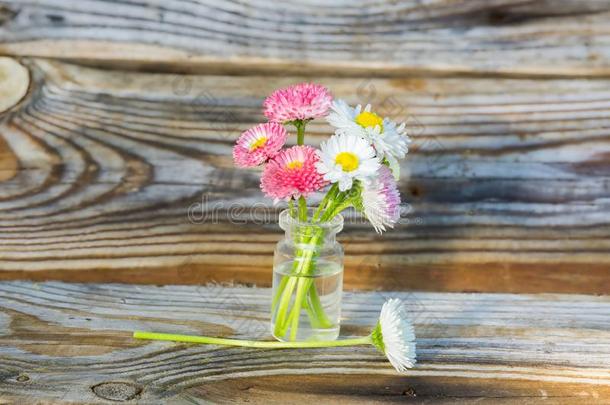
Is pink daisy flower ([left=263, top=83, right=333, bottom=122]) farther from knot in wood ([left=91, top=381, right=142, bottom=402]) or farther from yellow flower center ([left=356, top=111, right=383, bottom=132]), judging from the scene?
knot in wood ([left=91, top=381, right=142, bottom=402])

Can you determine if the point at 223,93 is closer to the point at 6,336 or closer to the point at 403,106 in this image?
the point at 403,106

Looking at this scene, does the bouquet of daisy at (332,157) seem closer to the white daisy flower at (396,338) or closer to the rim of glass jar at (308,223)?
the rim of glass jar at (308,223)

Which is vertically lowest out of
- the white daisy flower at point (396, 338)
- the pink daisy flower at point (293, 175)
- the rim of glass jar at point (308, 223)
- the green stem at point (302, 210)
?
the white daisy flower at point (396, 338)

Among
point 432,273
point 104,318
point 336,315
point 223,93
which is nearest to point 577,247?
point 432,273

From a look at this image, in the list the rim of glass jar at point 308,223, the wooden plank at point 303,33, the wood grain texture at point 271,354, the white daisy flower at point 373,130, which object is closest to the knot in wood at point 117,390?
the wood grain texture at point 271,354

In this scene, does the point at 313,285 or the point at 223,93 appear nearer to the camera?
the point at 313,285

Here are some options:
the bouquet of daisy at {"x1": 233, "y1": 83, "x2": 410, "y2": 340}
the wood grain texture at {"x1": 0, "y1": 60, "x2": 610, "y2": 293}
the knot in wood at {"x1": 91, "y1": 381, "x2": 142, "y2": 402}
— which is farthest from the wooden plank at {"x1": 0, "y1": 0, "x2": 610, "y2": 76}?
the knot in wood at {"x1": 91, "y1": 381, "x2": 142, "y2": 402}
